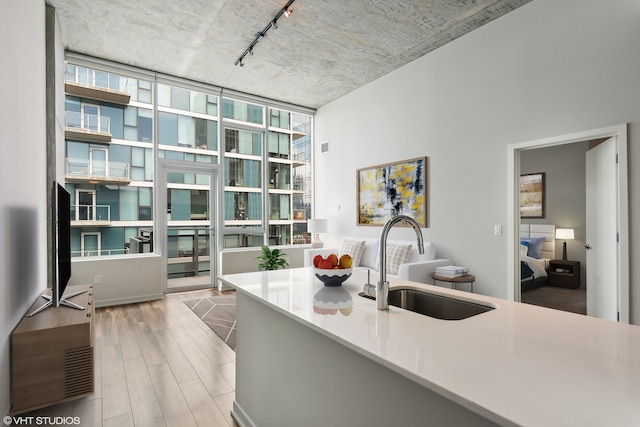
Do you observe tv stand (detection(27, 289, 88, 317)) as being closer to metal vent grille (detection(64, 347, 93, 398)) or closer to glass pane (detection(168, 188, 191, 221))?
metal vent grille (detection(64, 347, 93, 398))

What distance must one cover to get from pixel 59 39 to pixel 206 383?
4108mm

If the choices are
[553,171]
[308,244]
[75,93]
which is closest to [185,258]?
[308,244]

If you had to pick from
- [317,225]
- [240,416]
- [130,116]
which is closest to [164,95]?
[130,116]

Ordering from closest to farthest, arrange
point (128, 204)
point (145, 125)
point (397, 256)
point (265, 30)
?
point (265, 30)
point (397, 256)
point (128, 204)
point (145, 125)

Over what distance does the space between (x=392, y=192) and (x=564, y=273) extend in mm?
3213

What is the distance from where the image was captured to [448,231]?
4.12 meters

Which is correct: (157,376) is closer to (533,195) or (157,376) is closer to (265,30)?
(265,30)

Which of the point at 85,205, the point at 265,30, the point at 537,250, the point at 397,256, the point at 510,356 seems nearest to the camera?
the point at 510,356

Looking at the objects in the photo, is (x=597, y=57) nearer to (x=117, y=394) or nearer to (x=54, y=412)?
(x=117, y=394)

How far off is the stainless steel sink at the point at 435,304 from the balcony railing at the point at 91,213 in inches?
170

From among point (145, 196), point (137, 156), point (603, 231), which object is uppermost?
point (137, 156)

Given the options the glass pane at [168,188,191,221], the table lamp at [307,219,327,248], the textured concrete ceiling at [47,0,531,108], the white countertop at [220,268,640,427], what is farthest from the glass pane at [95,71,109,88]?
the white countertop at [220,268,640,427]

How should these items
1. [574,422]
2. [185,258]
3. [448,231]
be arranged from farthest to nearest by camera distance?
[185,258] → [448,231] → [574,422]

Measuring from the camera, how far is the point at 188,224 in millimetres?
5363
